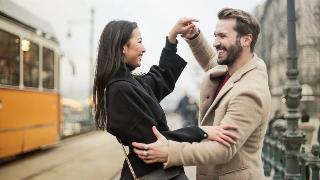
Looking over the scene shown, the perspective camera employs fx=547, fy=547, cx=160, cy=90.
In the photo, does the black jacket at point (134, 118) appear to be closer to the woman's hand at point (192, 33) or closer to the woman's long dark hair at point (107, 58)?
the woman's long dark hair at point (107, 58)

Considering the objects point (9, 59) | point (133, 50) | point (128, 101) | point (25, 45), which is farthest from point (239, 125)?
point (25, 45)

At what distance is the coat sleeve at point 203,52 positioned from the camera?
3510 millimetres

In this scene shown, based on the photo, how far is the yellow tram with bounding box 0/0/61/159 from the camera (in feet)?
41.0

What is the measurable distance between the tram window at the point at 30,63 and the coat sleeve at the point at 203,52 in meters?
10.7

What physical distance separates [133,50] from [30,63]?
11844 millimetres

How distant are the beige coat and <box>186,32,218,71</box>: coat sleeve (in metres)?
0.41

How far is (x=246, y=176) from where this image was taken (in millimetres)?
2906

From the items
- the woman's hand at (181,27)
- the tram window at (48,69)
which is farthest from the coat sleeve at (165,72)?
the tram window at (48,69)

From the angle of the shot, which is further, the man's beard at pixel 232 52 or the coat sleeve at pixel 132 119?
the man's beard at pixel 232 52

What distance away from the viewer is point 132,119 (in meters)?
2.71

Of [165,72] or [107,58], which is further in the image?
[165,72]

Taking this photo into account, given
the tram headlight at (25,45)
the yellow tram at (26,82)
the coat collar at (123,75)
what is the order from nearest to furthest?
1. the coat collar at (123,75)
2. the yellow tram at (26,82)
3. the tram headlight at (25,45)

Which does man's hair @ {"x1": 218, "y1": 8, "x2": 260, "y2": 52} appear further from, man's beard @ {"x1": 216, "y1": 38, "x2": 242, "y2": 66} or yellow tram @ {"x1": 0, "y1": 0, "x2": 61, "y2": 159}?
yellow tram @ {"x1": 0, "y1": 0, "x2": 61, "y2": 159}

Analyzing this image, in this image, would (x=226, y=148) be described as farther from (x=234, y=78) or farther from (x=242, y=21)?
(x=242, y=21)
